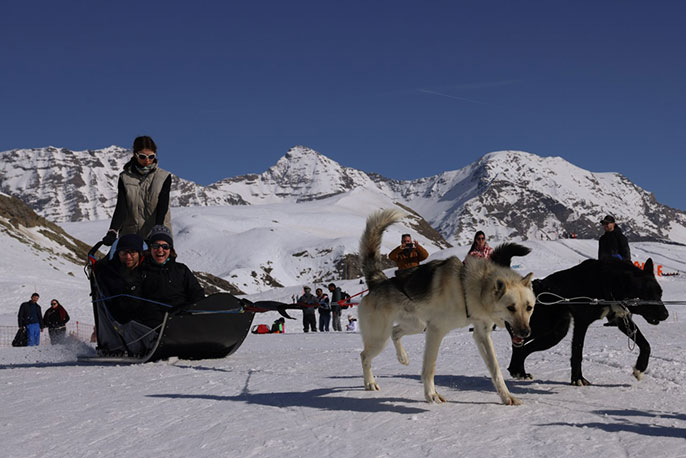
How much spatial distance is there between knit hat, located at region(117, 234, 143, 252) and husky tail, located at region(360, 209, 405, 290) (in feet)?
10.4

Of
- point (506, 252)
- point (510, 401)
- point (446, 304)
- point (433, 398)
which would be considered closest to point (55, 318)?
point (433, 398)

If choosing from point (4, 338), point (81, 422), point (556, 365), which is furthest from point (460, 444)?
point (4, 338)

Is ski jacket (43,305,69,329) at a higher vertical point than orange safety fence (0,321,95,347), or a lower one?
higher

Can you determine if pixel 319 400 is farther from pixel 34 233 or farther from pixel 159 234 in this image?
pixel 34 233

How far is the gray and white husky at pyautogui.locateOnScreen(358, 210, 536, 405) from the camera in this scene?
15.4 ft

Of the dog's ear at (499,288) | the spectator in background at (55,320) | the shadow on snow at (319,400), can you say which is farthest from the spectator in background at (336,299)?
the dog's ear at (499,288)

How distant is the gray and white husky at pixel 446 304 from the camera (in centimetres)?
470

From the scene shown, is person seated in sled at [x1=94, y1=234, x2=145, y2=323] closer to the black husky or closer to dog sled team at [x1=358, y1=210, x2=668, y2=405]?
dog sled team at [x1=358, y1=210, x2=668, y2=405]

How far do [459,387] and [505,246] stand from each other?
4.61 feet

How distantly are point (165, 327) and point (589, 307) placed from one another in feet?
14.6

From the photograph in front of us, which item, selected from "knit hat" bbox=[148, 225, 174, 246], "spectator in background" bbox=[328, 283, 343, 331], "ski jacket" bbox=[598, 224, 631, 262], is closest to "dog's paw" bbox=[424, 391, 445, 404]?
"knit hat" bbox=[148, 225, 174, 246]

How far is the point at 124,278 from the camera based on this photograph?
25.4 ft

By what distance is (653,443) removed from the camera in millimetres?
3787

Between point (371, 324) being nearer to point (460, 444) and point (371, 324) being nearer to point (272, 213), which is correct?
point (460, 444)
